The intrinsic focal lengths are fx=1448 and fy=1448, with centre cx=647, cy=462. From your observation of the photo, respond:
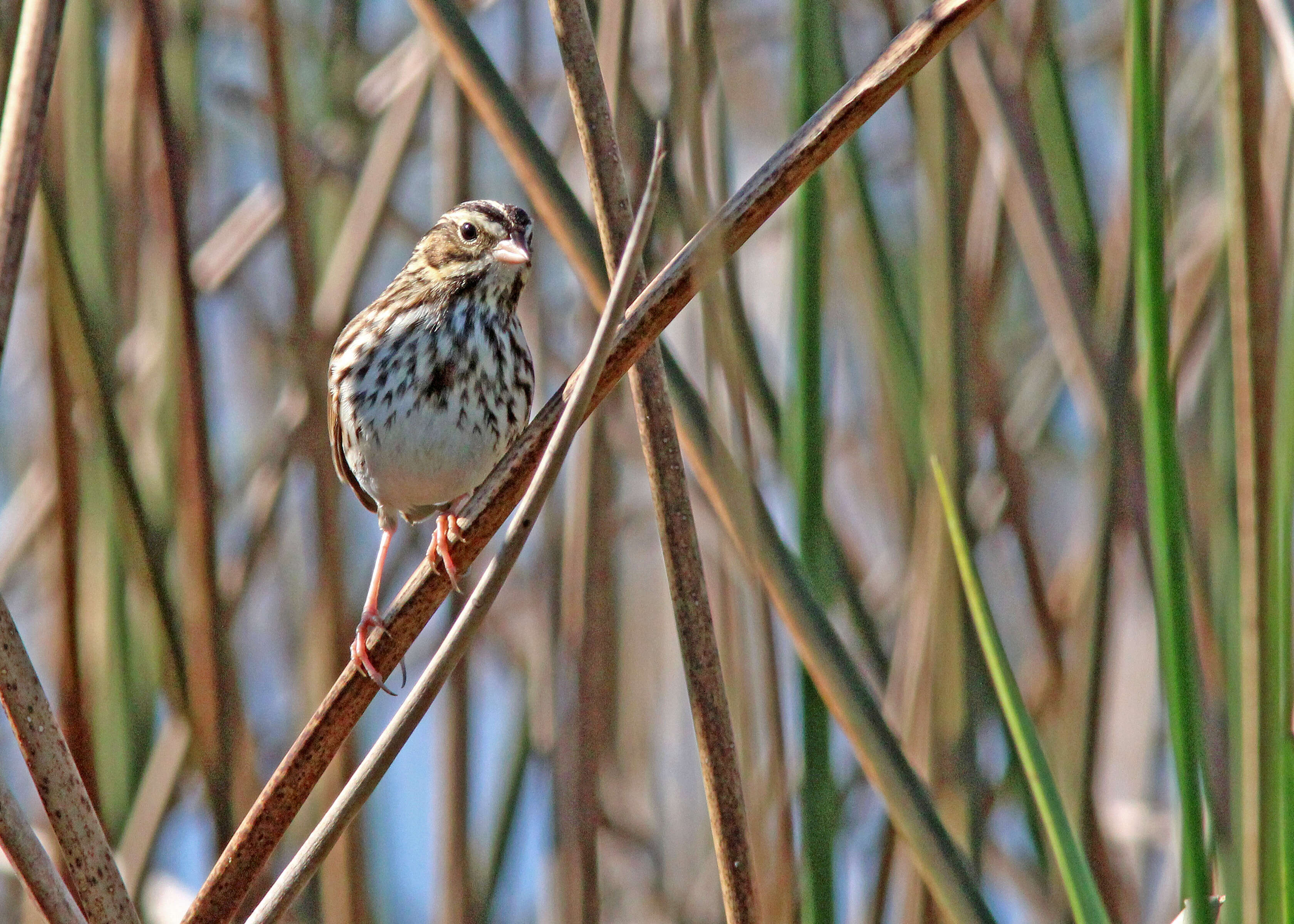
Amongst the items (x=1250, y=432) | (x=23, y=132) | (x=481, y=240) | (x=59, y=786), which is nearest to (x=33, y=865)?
(x=59, y=786)

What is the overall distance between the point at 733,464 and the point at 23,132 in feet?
2.92

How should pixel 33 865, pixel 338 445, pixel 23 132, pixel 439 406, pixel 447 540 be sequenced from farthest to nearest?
1. pixel 338 445
2. pixel 439 406
3. pixel 447 540
4. pixel 23 132
5. pixel 33 865

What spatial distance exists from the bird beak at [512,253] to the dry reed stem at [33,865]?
1413 mm

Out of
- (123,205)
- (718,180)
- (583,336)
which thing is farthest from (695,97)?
(123,205)

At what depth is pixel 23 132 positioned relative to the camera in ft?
5.19

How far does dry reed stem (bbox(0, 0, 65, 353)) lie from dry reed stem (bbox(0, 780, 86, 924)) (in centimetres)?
47

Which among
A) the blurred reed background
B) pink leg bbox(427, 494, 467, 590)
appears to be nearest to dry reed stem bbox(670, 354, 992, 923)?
the blurred reed background

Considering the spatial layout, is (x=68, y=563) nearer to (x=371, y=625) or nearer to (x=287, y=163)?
(x=371, y=625)

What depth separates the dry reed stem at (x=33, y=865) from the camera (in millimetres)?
1343

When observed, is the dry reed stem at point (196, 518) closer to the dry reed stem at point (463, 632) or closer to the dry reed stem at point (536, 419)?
the dry reed stem at point (536, 419)

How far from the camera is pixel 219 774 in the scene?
2.62 m

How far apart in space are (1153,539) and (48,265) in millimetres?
1848

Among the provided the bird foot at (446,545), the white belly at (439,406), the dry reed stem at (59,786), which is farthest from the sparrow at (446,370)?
the dry reed stem at (59,786)

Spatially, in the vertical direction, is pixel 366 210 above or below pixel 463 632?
above
